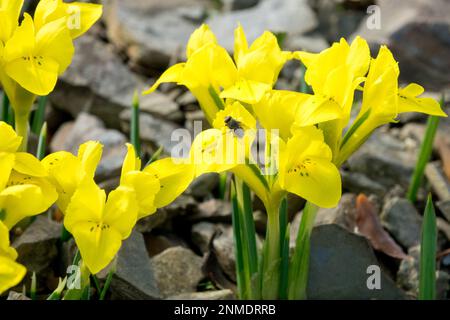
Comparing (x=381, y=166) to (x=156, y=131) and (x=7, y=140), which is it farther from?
(x=7, y=140)

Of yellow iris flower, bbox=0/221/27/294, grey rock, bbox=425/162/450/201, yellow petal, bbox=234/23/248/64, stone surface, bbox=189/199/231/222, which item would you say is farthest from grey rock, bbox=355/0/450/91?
yellow iris flower, bbox=0/221/27/294

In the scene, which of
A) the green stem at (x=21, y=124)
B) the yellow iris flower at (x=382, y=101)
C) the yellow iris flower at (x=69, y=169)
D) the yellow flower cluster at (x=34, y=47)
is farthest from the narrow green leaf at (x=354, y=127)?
the green stem at (x=21, y=124)

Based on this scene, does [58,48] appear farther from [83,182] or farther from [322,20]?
[322,20]

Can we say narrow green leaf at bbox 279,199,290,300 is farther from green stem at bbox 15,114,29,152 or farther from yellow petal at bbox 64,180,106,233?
green stem at bbox 15,114,29,152

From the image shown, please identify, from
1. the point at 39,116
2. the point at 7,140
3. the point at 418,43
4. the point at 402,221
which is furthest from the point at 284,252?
the point at 418,43

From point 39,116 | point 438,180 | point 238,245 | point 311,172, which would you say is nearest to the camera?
point 311,172
